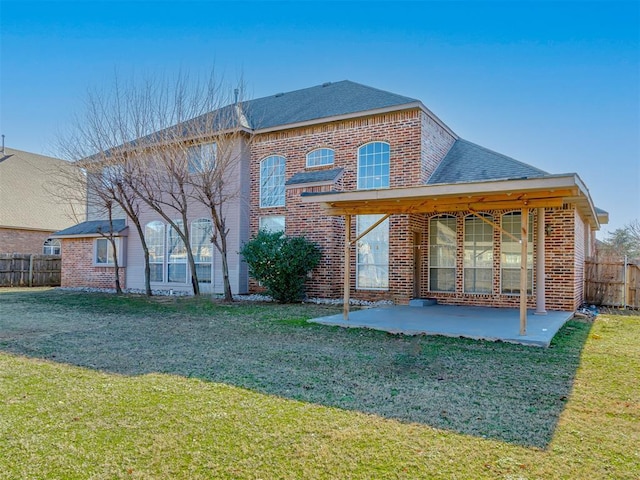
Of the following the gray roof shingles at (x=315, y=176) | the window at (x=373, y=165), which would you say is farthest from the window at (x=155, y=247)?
the window at (x=373, y=165)

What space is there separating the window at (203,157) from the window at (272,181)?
6.63ft

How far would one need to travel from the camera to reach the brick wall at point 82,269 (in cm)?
1972

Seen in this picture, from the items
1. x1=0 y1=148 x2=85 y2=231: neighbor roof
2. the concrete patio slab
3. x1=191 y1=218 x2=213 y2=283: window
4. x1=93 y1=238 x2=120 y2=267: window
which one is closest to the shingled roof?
the concrete patio slab

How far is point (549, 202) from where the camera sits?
319 inches

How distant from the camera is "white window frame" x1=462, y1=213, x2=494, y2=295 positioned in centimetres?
1256

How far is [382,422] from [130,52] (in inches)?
571

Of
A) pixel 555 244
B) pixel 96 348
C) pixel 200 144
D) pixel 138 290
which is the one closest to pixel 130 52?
pixel 200 144

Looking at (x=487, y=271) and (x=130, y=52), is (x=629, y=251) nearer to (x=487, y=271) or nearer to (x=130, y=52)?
(x=487, y=271)

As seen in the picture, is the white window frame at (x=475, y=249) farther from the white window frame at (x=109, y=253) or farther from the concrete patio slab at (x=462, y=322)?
the white window frame at (x=109, y=253)

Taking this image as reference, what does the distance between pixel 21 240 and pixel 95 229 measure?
8108 millimetres

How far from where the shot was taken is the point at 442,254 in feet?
43.5

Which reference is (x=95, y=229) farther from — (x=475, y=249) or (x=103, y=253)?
(x=475, y=249)

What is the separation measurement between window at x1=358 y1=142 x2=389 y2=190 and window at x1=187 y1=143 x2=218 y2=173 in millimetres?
4489

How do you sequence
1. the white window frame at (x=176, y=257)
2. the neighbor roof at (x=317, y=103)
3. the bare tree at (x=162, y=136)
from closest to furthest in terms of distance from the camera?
1. the bare tree at (x=162, y=136)
2. the neighbor roof at (x=317, y=103)
3. the white window frame at (x=176, y=257)
